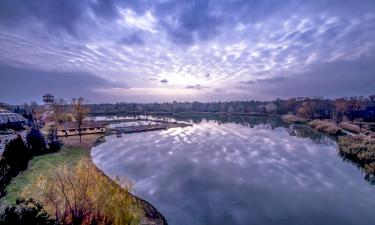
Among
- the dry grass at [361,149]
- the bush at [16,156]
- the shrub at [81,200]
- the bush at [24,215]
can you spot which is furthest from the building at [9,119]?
the dry grass at [361,149]

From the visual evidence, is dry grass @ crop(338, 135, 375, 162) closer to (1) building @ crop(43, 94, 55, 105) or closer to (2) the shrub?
(2) the shrub

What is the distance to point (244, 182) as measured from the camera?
3441 cm

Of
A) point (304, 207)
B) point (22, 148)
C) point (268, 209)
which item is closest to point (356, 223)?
point (304, 207)

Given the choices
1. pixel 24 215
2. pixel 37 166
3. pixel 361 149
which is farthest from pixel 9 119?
pixel 361 149

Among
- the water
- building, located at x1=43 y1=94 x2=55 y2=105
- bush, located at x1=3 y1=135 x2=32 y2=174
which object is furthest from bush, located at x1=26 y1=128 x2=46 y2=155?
building, located at x1=43 y1=94 x2=55 y2=105

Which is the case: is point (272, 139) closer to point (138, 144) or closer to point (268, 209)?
point (138, 144)

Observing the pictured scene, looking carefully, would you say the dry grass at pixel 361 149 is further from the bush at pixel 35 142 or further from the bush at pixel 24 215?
the bush at pixel 35 142

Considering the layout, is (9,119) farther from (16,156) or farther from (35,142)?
(16,156)

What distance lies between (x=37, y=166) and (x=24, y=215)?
26.4m

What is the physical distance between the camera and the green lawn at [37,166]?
23.5 m

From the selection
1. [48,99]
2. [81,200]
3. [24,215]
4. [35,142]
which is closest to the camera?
[24,215]

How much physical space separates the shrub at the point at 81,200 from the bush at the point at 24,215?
3463 millimetres

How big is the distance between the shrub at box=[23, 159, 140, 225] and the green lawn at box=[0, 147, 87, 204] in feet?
14.4

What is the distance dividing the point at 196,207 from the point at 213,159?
69.8 feet
